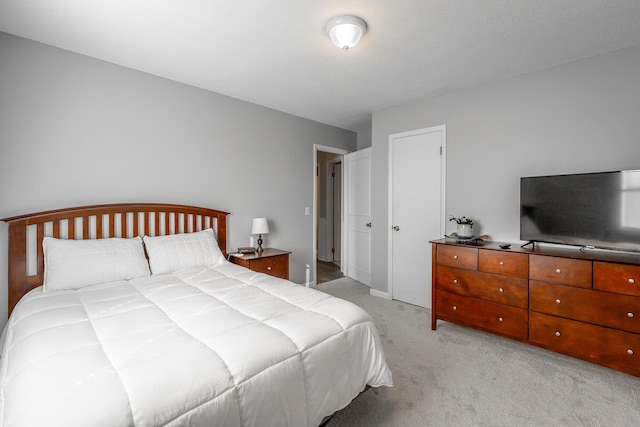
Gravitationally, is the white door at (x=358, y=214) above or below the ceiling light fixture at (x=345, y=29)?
below

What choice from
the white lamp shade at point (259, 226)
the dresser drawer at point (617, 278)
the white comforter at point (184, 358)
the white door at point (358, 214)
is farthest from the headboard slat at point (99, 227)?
the dresser drawer at point (617, 278)

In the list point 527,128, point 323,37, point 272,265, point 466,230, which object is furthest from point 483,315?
point 323,37

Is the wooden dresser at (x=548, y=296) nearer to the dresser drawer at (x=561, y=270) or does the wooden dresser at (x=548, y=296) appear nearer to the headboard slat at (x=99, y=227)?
the dresser drawer at (x=561, y=270)

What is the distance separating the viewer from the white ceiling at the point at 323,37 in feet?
6.18

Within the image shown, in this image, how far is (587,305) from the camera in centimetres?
215

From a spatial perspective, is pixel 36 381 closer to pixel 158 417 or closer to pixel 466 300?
pixel 158 417

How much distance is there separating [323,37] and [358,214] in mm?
2916

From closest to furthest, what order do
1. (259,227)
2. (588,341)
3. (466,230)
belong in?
(588,341), (466,230), (259,227)

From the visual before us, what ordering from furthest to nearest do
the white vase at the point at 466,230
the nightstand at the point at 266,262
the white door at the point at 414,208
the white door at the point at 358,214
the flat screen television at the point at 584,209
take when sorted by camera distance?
the white door at the point at 358,214 < the white door at the point at 414,208 < the nightstand at the point at 266,262 < the white vase at the point at 466,230 < the flat screen television at the point at 584,209

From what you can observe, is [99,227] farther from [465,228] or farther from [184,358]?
[465,228]

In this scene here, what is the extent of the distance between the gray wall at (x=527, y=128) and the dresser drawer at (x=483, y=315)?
0.76 m

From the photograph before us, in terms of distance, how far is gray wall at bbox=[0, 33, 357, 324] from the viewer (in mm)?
2266

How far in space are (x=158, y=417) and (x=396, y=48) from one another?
2.68m

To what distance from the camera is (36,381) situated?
3.29ft
